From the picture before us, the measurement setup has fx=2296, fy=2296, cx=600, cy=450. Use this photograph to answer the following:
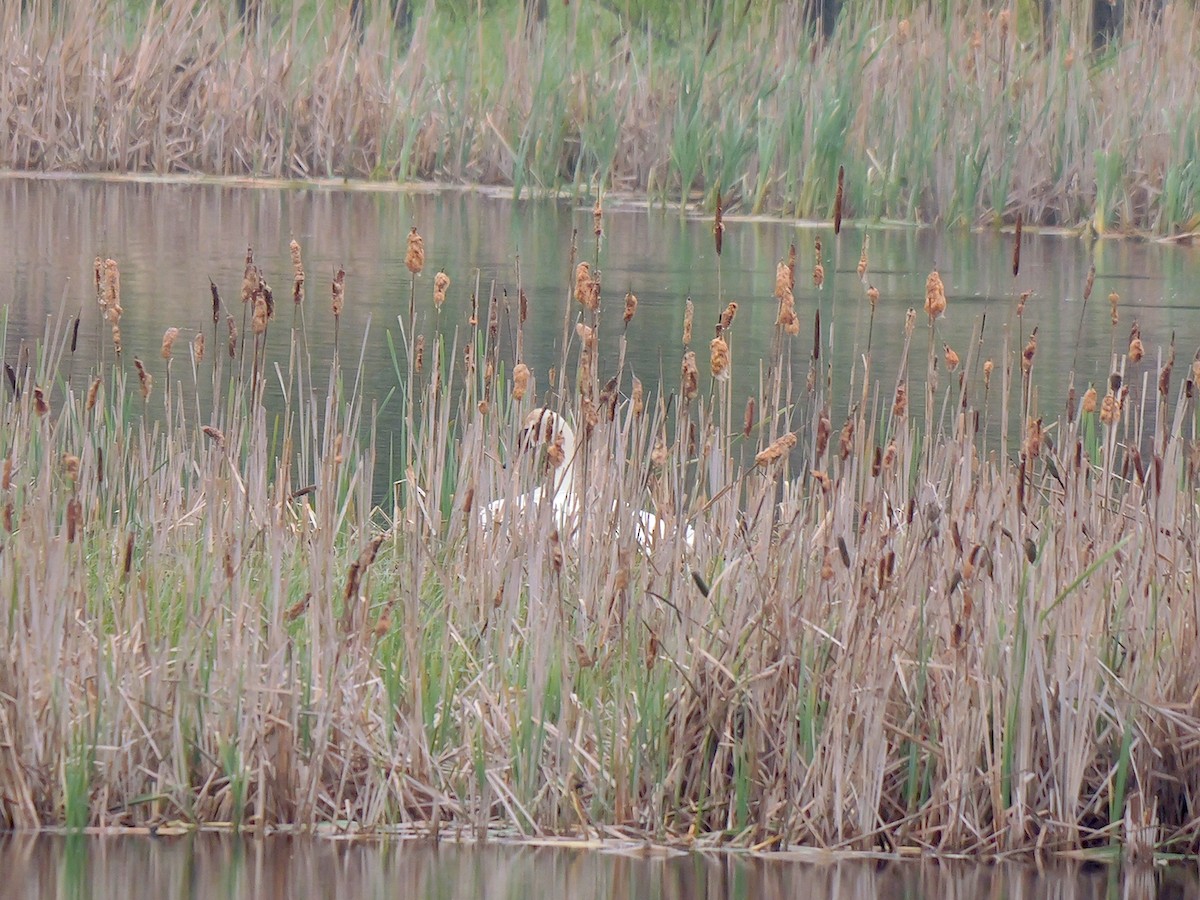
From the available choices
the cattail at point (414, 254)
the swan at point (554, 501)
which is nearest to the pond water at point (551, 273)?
the swan at point (554, 501)

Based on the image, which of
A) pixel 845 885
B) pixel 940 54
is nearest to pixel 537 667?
pixel 845 885

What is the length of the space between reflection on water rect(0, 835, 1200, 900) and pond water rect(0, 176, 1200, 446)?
3927 millimetres

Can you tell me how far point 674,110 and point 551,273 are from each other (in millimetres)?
2638

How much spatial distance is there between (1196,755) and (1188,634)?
214 mm

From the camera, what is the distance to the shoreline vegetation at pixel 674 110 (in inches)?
464

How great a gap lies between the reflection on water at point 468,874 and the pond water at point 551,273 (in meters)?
3.93

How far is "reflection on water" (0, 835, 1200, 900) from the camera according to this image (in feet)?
10.7

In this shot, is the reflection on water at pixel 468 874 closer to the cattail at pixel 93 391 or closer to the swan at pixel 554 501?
the swan at pixel 554 501

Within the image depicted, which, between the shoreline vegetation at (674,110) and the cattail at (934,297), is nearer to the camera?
the cattail at (934,297)

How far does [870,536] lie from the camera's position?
3.79 meters

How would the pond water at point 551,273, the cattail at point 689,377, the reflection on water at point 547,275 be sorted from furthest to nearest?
the pond water at point 551,273 < the reflection on water at point 547,275 < the cattail at point 689,377

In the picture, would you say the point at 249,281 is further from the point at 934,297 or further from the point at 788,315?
the point at 934,297

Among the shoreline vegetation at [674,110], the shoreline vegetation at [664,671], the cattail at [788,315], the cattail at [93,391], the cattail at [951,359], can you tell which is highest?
the shoreline vegetation at [674,110]

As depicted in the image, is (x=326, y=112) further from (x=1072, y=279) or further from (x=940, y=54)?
(x=1072, y=279)
